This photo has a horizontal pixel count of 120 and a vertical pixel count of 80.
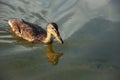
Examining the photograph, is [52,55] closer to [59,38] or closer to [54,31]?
[59,38]

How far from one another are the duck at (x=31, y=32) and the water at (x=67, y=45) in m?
0.21

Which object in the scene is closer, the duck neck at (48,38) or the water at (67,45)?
the water at (67,45)

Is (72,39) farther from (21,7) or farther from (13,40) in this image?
(21,7)

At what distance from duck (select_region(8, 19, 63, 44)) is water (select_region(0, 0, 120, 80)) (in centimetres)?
21

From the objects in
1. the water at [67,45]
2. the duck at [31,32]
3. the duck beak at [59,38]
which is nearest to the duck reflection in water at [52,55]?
the water at [67,45]

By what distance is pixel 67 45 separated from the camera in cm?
954

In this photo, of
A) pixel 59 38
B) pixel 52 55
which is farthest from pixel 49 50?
→ pixel 59 38

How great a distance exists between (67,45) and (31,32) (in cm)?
137

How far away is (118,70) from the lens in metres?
8.33

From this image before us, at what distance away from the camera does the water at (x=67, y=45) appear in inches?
322

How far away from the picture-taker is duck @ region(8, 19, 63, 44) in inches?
392

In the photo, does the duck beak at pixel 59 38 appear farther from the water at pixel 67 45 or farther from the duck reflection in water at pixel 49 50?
the duck reflection in water at pixel 49 50

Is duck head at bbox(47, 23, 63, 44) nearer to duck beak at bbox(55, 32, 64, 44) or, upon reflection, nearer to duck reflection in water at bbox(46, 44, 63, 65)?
duck beak at bbox(55, 32, 64, 44)

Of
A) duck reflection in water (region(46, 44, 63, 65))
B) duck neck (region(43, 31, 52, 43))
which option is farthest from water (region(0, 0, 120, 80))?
duck neck (region(43, 31, 52, 43))
